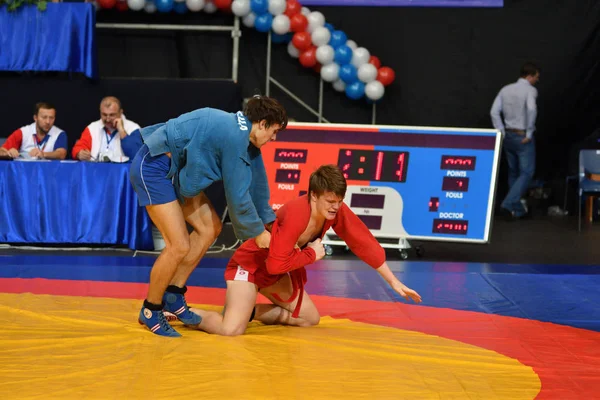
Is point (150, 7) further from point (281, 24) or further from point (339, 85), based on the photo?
point (339, 85)

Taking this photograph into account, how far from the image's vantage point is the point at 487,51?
366 inches

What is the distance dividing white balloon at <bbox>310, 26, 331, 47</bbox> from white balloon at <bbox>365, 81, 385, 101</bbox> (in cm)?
65

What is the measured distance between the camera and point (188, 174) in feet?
12.3

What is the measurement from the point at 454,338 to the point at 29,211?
12.7 ft

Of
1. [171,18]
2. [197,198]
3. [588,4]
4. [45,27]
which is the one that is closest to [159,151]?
[197,198]

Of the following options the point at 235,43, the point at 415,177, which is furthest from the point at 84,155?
the point at 235,43

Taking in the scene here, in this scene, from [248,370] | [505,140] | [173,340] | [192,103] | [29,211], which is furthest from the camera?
[505,140]

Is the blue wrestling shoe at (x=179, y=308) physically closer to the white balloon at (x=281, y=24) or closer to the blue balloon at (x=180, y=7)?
the white balloon at (x=281, y=24)

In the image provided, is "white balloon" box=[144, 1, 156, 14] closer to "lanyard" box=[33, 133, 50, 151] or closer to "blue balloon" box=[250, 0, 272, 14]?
"blue balloon" box=[250, 0, 272, 14]

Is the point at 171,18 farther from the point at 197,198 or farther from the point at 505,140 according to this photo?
the point at 197,198

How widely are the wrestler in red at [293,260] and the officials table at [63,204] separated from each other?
8.73 feet

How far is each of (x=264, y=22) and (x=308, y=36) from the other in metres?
0.46

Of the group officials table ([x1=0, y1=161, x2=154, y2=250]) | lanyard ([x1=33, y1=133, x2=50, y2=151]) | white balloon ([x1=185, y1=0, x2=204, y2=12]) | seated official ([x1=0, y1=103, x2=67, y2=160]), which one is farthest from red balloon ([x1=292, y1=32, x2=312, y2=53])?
officials table ([x1=0, y1=161, x2=154, y2=250])

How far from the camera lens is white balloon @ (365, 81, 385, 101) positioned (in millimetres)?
8828
